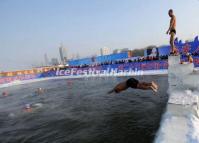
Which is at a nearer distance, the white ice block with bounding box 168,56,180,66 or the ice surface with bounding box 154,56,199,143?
the ice surface with bounding box 154,56,199,143

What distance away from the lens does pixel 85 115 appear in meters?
11.1

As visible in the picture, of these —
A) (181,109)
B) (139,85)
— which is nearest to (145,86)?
(139,85)

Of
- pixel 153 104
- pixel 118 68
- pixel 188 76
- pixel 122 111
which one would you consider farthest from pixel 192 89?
pixel 118 68

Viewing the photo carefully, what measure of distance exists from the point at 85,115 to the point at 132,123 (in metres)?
3.45

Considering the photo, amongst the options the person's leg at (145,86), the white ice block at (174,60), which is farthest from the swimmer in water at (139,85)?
the white ice block at (174,60)

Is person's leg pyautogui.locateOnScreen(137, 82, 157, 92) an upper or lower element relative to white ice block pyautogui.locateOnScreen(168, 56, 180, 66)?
lower

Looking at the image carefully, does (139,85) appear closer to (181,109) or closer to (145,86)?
(145,86)

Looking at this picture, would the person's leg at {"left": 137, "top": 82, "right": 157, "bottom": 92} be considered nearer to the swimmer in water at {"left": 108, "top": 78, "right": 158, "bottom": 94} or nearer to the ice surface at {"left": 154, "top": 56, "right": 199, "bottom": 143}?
the swimmer in water at {"left": 108, "top": 78, "right": 158, "bottom": 94}

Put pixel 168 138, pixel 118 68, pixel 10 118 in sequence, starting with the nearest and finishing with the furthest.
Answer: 1. pixel 168 138
2. pixel 10 118
3. pixel 118 68

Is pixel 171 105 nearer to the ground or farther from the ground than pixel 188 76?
nearer to the ground

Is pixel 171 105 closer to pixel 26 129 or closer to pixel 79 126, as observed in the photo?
pixel 79 126

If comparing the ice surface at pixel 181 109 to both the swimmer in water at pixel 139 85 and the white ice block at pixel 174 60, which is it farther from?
the swimmer in water at pixel 139 85

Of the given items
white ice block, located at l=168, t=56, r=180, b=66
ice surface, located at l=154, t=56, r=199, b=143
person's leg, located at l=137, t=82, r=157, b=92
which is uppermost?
white ice block, located at l=168, t=56, r=180, b=66

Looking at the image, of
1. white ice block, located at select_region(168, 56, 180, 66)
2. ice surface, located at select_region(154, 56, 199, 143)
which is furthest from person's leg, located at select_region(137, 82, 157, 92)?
white ice block, located at select_region(168, 56, 180, 66)
